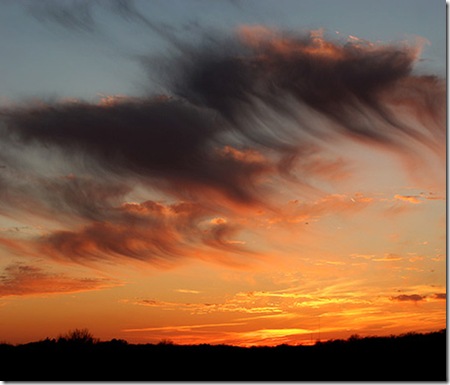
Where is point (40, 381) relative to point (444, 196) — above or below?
below

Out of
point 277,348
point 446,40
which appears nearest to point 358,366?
point 277,348

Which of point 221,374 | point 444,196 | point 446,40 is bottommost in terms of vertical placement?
Result: point 221,374

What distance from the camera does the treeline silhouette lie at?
13.0 m

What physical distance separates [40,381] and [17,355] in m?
1.40

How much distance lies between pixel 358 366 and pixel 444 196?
338cm

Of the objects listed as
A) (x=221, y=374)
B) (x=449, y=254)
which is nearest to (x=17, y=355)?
(x=221, y=374)

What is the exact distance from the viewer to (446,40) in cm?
1425

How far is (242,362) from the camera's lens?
44.7 feet

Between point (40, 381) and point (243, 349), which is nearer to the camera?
point (40, 381)

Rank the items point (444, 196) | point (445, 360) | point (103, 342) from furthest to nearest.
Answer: point (103, 342), point (444, 196), point (445, 360)

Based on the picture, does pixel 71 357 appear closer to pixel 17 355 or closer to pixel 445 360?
pixel 17 355

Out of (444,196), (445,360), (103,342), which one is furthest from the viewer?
(103,342)

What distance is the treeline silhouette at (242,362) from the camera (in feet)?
42.5

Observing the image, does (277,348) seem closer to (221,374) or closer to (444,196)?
(221,374)
